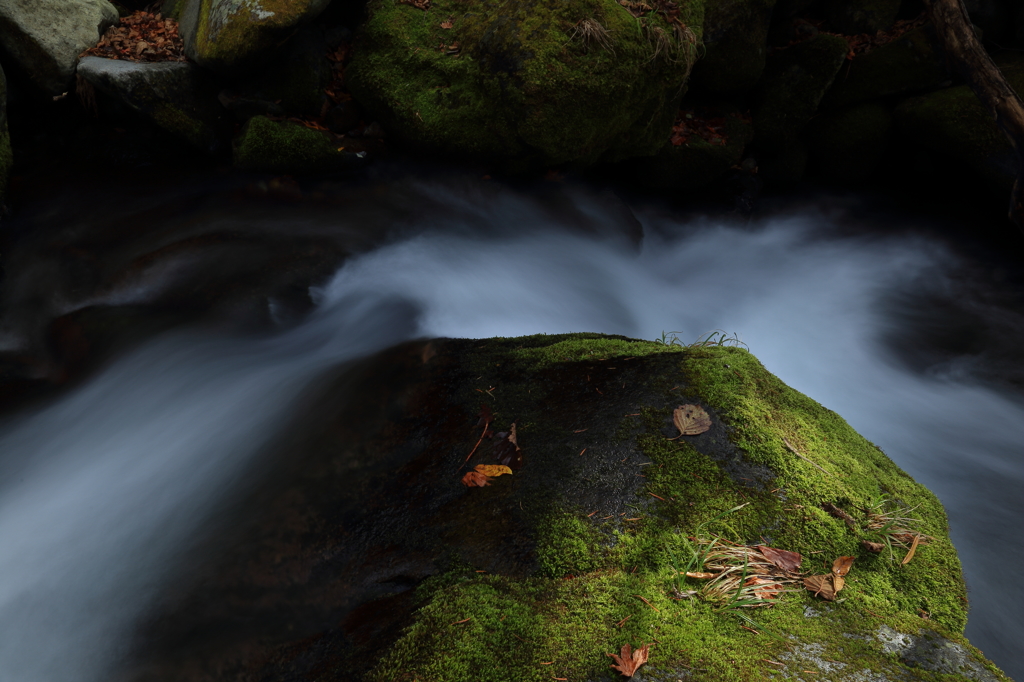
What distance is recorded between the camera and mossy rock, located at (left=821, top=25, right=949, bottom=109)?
298 inches

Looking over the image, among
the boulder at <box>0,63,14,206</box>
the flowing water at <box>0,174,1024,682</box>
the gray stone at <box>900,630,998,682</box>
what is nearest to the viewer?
the gray stone at <box>900,630,998,682</box>

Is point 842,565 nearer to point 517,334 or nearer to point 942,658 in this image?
→ point 942,658

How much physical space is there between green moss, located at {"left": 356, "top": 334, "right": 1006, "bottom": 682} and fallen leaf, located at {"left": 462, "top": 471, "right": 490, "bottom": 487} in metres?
0.13

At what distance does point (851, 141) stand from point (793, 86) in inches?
48.8

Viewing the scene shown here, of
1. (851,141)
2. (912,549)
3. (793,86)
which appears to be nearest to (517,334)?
(912,549)

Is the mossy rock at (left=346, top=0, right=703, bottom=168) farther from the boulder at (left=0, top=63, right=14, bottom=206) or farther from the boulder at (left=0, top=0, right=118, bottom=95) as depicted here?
the boulder at (left=0, top=63, right=14, bottom=206)

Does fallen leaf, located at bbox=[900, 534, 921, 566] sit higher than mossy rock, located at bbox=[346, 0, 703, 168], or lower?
lower

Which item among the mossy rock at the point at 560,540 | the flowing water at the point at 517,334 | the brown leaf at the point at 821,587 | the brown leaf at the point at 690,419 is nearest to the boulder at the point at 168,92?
the flowing water at the point at 517,334

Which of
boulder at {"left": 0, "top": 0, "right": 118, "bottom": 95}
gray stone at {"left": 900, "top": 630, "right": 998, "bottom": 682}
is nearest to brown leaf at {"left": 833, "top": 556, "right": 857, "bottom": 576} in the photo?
gray stone at {"left": 900, "top": 630, "right": 998, "bottom": 682}

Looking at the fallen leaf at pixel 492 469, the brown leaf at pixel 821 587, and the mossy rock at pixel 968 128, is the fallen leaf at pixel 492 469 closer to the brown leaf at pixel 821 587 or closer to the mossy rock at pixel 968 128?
the brown leaf at pixel 821 587

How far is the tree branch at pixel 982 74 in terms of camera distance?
518 cm

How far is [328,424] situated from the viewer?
128 inches

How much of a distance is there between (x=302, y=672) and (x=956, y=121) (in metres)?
9.18

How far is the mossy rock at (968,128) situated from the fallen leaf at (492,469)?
777cm
